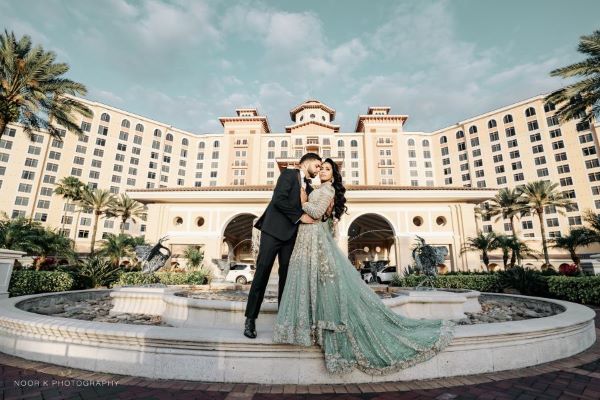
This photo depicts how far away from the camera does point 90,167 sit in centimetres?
5866

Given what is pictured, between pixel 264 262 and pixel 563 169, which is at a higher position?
pixel 563 169

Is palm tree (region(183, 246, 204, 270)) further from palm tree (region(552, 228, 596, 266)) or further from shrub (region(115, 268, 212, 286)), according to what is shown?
palm tree (region(552, 228, 596, 266))

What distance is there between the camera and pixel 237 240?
39.1 meters

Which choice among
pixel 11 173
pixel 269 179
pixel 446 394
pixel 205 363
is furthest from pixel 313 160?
pixel 11 173

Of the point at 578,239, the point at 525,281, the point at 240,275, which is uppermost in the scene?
the point at 578,239

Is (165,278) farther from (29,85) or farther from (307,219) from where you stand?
(307,219)

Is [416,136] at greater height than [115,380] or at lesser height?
greater

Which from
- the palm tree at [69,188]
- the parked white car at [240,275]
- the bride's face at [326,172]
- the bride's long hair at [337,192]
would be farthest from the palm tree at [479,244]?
the palm tree at [69,188]

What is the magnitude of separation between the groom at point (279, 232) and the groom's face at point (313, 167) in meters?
0.21

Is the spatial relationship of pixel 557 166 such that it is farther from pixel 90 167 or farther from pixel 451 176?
pixel 90 167

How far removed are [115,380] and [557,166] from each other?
7045 cm

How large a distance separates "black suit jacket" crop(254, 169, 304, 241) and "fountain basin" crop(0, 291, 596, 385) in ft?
3.83

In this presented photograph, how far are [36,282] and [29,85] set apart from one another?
11.2 m

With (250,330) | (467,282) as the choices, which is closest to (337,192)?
(250,330)
